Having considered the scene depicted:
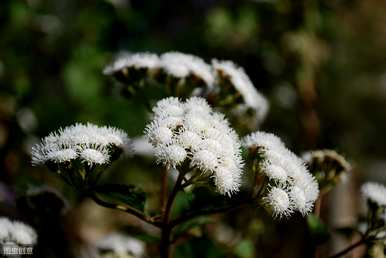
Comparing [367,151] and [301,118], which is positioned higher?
[367,151]

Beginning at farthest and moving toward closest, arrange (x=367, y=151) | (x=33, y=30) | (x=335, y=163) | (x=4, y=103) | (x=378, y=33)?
(x=378, y=33)
(x=367, y=151)
(x=33, y=30)
(x=4, y=103)
(x=335, y=163)

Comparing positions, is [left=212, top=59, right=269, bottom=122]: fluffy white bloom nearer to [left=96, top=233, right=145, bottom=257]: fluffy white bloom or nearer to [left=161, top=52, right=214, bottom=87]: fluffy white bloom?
[left=161, top=52, right=214, bottom=87]: fluffy white bloom

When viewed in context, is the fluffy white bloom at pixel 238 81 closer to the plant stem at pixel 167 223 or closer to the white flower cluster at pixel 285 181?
the white flower cluster at pixel 285 181

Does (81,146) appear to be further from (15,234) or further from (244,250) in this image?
(244,250)

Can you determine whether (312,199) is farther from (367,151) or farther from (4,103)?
(367,151)

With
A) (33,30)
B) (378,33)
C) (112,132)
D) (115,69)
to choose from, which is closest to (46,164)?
(112,132)

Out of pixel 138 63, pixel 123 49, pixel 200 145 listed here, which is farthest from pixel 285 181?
pixel 123 49
